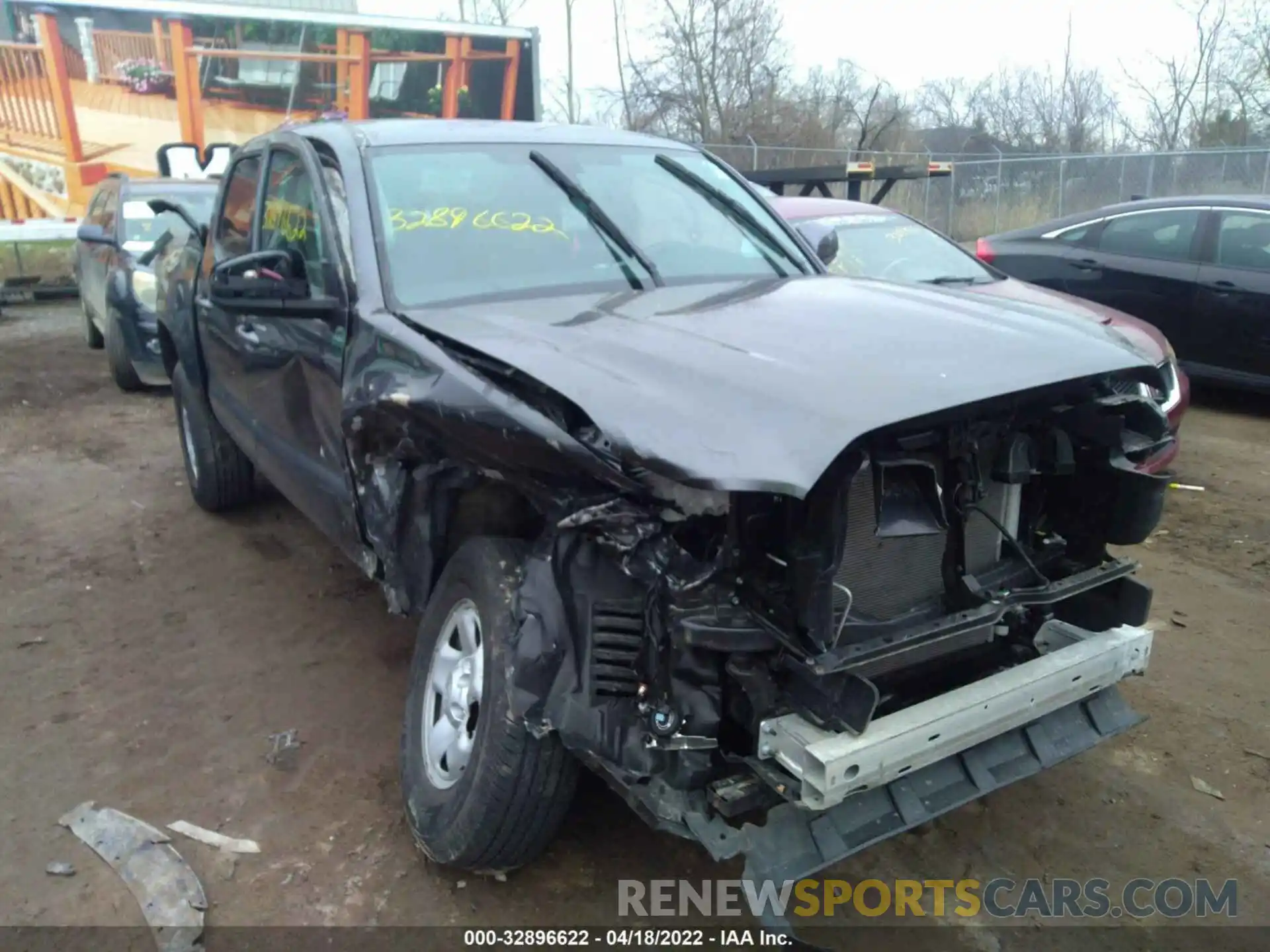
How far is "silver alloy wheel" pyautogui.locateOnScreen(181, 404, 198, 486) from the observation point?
18.4 feet

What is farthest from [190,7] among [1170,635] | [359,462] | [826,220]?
[1170,635]

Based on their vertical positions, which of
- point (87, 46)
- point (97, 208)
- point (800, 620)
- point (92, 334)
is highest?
point (87, 46)

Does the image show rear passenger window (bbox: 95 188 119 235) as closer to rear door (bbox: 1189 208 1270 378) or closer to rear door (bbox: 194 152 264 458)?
rear door (bbox: 194 152 264 458)

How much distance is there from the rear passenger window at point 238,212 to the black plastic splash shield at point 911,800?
3.25m

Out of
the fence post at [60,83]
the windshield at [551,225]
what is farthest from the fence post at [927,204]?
the windshield at [551,225]

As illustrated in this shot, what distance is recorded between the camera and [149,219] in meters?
8.64

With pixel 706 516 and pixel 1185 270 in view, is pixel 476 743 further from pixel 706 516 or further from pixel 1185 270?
pixel 1185 270

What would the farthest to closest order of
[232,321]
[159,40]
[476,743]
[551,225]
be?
[159,40] < [232,321] < [551,225] < [476,743]

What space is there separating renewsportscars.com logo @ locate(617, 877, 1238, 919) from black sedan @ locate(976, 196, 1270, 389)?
5.48 metres

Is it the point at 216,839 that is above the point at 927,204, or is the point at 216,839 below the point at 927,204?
below

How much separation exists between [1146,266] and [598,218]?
5.69 meters

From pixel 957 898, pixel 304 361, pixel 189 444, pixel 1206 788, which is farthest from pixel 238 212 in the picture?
pixel 1206 788

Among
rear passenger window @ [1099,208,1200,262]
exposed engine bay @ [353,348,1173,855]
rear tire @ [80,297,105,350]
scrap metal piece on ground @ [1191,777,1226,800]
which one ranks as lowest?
scrap metal piece on ground @ [1191,777,1226,800]

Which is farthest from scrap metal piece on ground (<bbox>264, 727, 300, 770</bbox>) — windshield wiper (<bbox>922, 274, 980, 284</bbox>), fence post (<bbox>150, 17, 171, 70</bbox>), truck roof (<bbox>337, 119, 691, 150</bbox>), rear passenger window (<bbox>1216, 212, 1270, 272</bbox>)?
fence post (<bbox>150, 17, 171, 70</bbox>)
